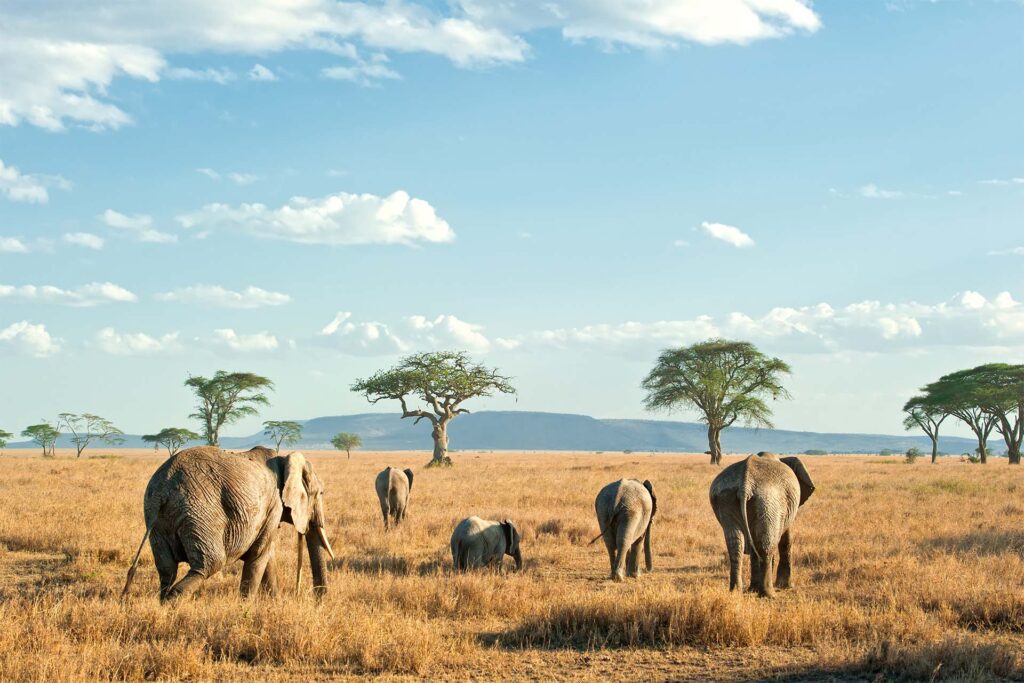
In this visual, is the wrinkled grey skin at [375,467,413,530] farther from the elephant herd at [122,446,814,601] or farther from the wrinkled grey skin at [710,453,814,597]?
the wrinkled grey skin at [710,453,814,597]

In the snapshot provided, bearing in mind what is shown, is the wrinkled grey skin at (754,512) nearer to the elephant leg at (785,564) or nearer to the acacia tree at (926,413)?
the elephant leg at (785,564)

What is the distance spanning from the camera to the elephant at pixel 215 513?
27.9ft

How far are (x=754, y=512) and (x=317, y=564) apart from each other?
17.8ft

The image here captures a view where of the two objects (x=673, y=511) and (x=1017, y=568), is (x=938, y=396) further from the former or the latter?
(x=1017, y=568)

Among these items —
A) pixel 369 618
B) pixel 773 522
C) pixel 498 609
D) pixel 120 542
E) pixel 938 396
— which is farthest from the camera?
pixel 938 396

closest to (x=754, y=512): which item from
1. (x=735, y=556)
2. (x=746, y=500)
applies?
(x=746, y=500)

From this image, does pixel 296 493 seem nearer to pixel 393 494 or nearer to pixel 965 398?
pixel 393 494

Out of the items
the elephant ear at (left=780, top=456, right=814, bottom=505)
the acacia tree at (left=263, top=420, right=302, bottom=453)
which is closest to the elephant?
the elephant ear at (left=780, top=456, right=814, bottom=505)

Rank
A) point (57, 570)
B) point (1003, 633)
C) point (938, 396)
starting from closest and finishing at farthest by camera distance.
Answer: point (1003, 633) → point (57, 570) → point (938, 396)

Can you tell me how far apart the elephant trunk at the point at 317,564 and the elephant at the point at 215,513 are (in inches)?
25.0

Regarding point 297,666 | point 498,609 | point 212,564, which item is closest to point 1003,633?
point 498,609

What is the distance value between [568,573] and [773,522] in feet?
11.6

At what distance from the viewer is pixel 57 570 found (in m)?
12.2

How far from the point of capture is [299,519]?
9773 millimetres
